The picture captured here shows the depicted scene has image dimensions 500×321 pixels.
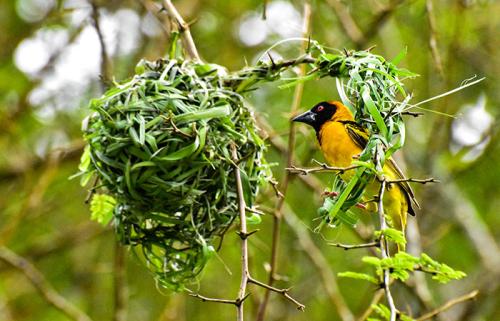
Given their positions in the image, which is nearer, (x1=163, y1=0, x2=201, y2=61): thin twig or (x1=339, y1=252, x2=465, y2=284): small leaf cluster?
(x1=339, y1=252, x2=465, y2=284): small leaf cluster

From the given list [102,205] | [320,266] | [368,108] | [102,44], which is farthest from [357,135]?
[320,266]

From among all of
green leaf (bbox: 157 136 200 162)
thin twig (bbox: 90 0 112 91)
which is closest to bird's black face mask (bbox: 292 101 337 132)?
green leaf (bbox: 157 136 200 162)

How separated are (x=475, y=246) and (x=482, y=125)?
2.68 ft

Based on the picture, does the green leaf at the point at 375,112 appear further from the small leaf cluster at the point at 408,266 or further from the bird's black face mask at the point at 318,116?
the bird's black face mask at the point at 318,116

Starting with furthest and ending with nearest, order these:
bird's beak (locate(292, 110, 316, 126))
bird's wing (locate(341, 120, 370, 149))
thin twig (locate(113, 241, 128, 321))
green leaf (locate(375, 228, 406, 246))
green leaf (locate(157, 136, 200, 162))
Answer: thin twig (locate(113, 241, 128, 321)), bird's beak (locate(292, 110, 316, 126)), bird's wing (locate(341, 120, 370, 149)), green leaf (locate(157, 136, 200, 162)), green leaf (locate(375, 228, 406, 246))

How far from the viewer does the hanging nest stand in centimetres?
259

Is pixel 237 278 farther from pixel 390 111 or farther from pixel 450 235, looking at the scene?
pixel 390 111

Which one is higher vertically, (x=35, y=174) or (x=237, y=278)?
(x=35, y=174)

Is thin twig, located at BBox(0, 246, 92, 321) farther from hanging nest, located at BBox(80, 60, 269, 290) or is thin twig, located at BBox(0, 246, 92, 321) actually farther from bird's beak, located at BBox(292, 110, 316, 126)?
bird's beak, located at BBox(292, 110, 316, 126)

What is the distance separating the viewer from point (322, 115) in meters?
3.12

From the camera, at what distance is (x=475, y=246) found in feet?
17.3

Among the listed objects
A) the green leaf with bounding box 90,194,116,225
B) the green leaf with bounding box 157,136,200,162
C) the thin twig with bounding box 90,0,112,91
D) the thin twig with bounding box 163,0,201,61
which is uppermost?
the thin twig with bounding box 90,0,112,91

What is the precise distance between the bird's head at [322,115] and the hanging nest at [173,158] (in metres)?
0.31

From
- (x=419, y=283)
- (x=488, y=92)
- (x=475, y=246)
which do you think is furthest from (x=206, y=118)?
(x=488, y=92)
